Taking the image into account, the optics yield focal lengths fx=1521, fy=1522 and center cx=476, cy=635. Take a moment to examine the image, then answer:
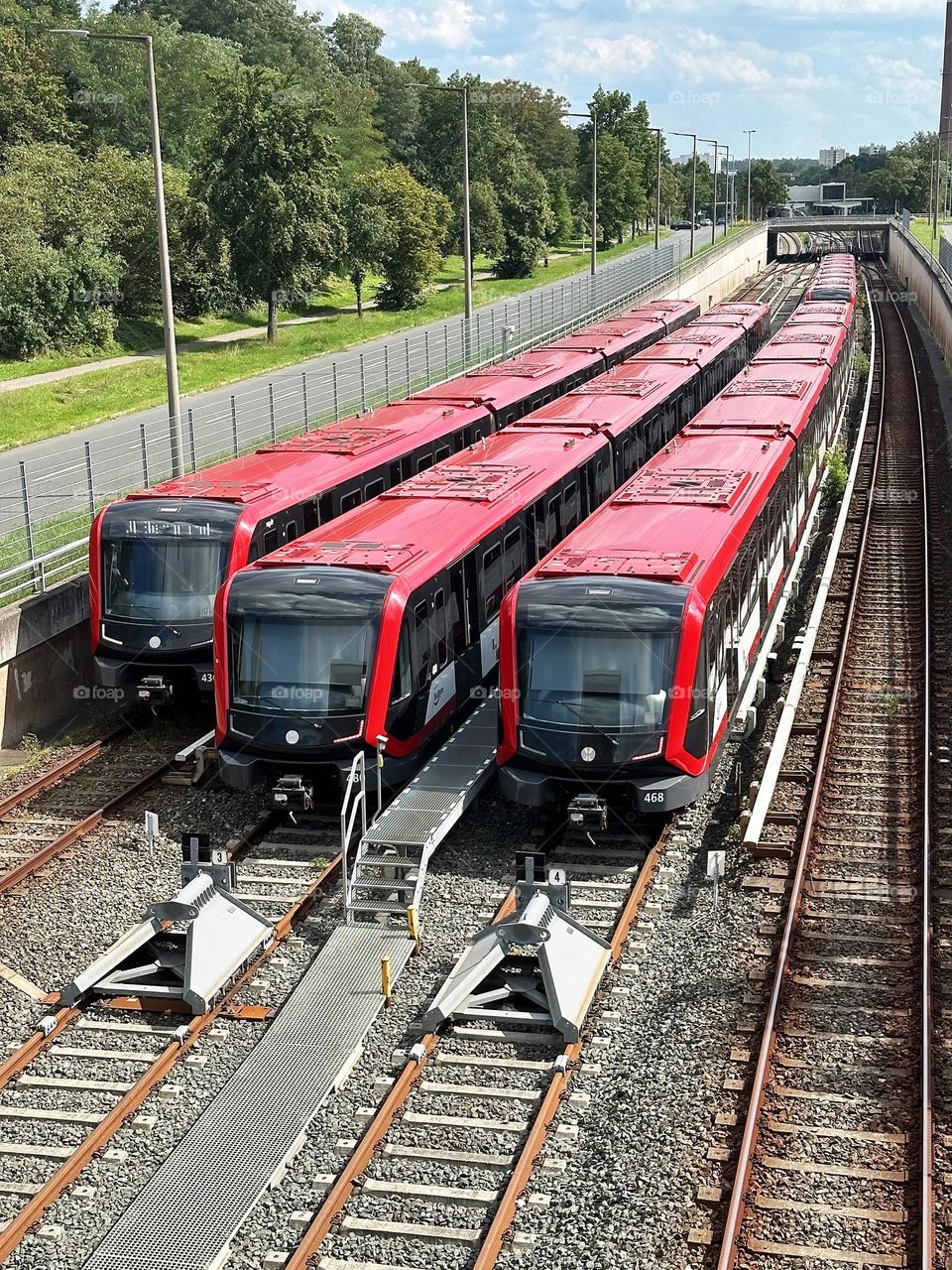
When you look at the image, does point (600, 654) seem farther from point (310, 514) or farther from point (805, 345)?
point (805, 345)

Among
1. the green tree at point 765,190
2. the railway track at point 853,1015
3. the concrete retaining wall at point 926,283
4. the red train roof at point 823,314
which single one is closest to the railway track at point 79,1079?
the railway track at point 853,1015

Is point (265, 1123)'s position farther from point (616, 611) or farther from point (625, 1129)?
point (616, 611)

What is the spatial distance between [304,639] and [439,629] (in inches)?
69.9

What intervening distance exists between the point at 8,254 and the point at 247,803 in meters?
34.7

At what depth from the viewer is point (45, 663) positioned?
784 inches

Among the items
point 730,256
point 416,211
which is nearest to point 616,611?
point 416,211

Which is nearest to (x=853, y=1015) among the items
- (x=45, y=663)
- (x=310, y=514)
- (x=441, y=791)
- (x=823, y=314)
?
(x=441, y=791)

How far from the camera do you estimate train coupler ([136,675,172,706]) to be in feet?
60.3

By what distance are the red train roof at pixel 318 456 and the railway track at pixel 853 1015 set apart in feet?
23.8

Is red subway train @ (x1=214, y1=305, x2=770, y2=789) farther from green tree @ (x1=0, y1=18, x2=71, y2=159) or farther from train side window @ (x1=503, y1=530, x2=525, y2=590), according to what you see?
green tree @ (x1=0, y1=18, x2=71, y2=159)

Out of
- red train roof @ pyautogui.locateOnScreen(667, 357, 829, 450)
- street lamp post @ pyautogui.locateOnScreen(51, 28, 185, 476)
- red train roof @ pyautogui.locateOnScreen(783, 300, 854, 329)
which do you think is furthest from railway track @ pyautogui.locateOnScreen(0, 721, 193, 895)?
red train roof @ pyautogui.locateOnScreen(783, 300, 854, 329)

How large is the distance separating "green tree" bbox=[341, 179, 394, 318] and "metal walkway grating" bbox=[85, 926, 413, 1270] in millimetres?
48800

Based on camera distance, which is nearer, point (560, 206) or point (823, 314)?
point (823, 314)

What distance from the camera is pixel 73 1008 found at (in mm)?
12266
